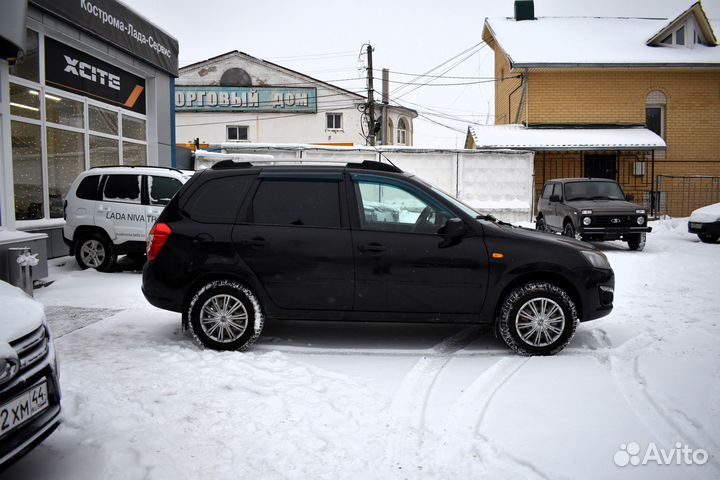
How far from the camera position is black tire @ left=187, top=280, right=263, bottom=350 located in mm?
5160

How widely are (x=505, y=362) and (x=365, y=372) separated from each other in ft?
4.26

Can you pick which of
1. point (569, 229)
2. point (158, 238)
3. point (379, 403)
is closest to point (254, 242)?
point (158, 238)

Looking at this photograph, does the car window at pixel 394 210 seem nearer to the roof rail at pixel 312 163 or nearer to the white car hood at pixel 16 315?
the roof rail at pixel 312 163

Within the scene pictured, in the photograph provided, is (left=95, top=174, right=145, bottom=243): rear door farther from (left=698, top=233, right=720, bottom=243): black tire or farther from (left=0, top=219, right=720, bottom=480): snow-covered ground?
(left=698, top=233, right=720, bottom=243): black tire

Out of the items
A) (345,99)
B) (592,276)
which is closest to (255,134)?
(345,99)

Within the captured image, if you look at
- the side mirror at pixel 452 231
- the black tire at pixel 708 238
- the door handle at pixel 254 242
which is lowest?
the black tire at pixel 708 238

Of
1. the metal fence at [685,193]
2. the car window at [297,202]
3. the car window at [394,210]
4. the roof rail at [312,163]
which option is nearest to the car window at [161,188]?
the roof rail at [312,163]

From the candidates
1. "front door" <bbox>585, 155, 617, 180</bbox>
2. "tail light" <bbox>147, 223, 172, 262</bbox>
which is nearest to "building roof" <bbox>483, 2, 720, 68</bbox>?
"front door" <bbox>585, 155, 617, 180</bbox>

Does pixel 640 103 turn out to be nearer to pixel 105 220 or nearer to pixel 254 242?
pixel 105 220

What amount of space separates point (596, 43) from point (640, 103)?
3378mm

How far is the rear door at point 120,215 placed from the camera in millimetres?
9953

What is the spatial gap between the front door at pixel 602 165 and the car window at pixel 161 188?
18.7 m

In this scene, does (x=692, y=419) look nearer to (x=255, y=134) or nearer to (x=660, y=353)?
(x=660, y=353)

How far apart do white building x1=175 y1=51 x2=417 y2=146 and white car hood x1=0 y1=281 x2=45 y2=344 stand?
32.7m
